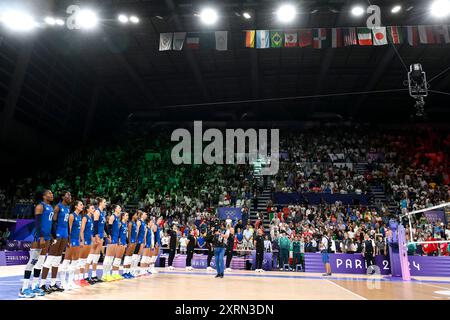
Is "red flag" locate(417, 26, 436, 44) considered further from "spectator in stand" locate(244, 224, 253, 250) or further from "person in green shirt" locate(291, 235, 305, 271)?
"spectator in stand" locate(244, 224, 253, 250)

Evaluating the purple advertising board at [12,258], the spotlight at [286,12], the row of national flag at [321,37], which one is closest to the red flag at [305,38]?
the row of national flag at [321,37]

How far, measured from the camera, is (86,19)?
16.7m

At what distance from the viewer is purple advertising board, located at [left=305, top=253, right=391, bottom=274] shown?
580 inches

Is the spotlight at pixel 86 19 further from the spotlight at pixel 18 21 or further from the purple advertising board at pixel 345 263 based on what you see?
the purple advertising board at pixel 345 263

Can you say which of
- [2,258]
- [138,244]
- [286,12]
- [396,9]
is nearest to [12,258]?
[2,258]

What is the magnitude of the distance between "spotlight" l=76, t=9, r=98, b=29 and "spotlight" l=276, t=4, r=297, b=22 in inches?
359

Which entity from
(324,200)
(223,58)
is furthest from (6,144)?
(324,200)

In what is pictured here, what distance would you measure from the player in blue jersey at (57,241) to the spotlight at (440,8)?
55.1ft

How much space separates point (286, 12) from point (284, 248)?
445 inches

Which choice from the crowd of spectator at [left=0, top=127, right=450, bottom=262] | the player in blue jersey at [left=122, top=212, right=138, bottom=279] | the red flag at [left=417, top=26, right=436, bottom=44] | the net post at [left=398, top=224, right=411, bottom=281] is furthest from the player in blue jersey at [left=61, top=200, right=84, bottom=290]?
the red flag at [left=417, top=26, right=436, bottom=44]

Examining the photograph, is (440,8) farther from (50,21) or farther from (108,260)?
(50,21)

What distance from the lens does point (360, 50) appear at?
22078mm

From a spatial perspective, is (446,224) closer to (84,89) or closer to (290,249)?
(290,249)
